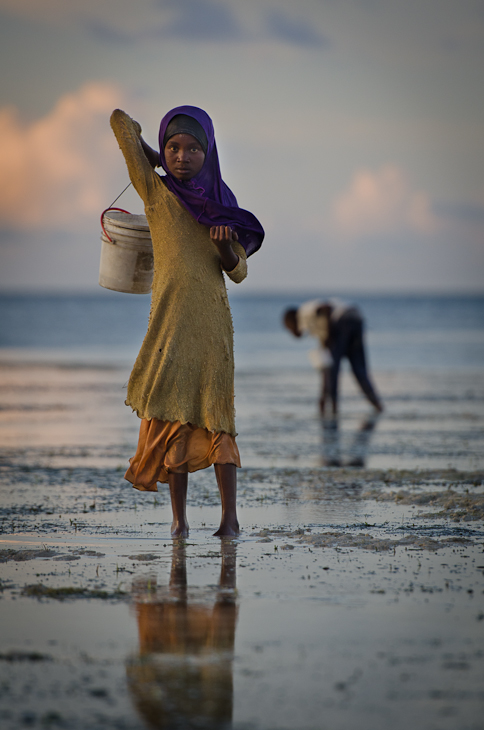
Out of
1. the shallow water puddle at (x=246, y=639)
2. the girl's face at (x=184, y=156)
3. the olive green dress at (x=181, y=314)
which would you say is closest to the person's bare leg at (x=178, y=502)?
the olive green dress at (x=181, y=314)

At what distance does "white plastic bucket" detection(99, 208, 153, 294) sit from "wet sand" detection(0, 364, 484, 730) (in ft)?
4.42

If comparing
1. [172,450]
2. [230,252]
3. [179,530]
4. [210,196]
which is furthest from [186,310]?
[179,530]

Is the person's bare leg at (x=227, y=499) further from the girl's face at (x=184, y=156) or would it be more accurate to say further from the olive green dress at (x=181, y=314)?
the girl's face at (x=184, y=156)

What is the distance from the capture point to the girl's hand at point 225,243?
4.66 metres

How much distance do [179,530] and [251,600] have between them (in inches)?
54.3

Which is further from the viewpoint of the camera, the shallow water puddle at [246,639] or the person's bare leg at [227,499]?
the person's bare leg at [227,499]

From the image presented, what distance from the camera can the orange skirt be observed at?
4.90 meters

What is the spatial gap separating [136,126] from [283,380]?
14711mm

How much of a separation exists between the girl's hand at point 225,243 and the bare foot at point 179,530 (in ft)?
4.46

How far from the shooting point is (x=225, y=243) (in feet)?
15.4

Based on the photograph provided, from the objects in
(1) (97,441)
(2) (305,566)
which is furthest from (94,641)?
(1) (97,441)

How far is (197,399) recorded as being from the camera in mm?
4914

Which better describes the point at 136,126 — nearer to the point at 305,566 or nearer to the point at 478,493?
the point at 305,566

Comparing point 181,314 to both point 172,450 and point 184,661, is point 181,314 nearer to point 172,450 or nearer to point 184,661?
point 172,450
